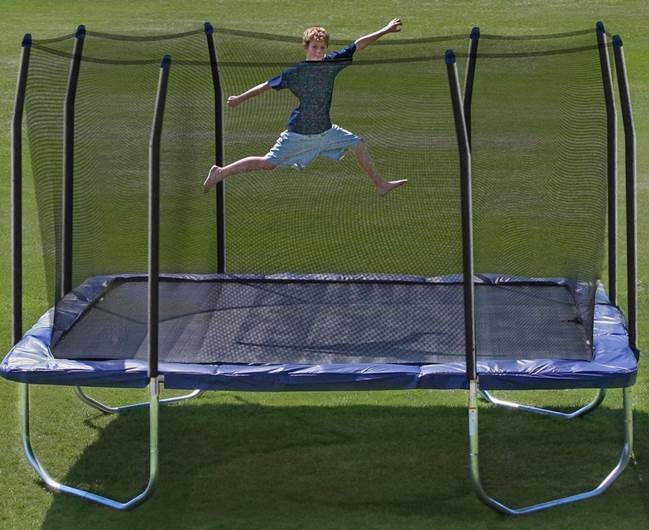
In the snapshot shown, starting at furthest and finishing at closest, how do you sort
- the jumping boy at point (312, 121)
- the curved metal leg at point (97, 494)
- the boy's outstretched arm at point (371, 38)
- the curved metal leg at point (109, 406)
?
the curved metal leg at point (109, 406) < the boy's outstretched arm at point (371, 38) < the jumping boy at point (312, 121) < the curved metal leg at point (97, 494)

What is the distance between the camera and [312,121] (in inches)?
280

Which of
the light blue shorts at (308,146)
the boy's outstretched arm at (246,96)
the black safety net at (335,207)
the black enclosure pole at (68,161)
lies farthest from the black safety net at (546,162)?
the black enclosure pole at (68,161)

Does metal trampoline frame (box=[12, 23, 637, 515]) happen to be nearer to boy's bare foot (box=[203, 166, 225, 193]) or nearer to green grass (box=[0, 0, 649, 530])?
green grass (box=[0, 0, 649, 530])

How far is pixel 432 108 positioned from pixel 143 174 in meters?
2.25

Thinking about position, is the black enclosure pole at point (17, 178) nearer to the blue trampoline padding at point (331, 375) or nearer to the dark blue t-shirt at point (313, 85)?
the blue trampoline padding at point (331, 375)

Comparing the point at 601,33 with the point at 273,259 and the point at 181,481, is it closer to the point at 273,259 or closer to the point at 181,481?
the point at 273,259

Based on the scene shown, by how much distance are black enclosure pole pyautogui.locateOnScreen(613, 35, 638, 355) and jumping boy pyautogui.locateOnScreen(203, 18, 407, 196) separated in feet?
4.03

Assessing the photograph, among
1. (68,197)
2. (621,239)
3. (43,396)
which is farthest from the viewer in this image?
(621,239)

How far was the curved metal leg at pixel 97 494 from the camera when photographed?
6512mm

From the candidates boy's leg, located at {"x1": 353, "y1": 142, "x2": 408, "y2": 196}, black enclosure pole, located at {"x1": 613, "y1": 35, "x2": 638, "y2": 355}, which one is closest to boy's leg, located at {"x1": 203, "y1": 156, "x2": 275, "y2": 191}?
boy's leg, located at {"x1": 353, "y1": 142, "x2": 408, "y2": 196}

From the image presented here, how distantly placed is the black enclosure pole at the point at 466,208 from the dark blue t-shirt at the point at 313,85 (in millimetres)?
551

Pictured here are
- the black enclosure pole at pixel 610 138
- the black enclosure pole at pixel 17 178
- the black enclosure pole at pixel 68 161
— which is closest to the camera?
the black enclosure pole at pixel 17 178

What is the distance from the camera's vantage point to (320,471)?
7.18 meters

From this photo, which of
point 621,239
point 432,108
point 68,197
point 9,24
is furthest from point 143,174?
point 9,24
